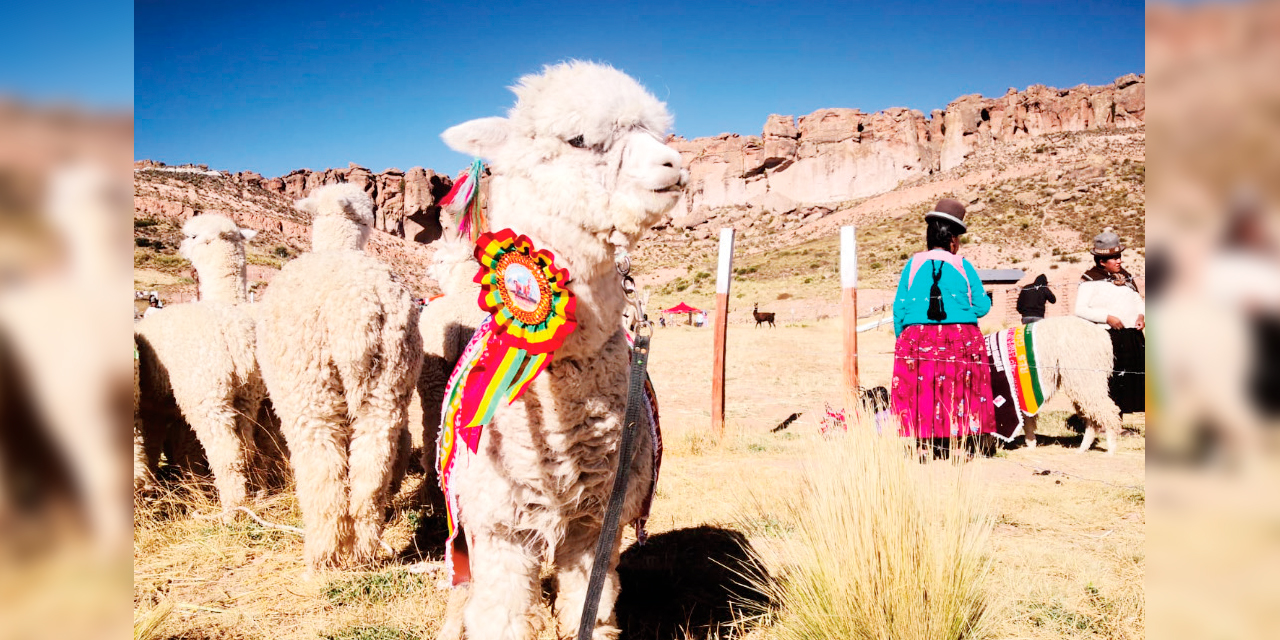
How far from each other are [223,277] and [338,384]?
2344 millimetres

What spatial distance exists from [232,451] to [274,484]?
26.0 inches

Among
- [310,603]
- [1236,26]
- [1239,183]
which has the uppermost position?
[1236,26]

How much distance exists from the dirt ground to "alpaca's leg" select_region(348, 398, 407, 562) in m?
0.22

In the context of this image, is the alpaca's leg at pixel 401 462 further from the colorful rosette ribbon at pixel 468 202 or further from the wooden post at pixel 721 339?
the wooden post at pixel 721 339

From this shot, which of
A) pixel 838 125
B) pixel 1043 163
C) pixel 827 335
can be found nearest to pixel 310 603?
pixel 827 335

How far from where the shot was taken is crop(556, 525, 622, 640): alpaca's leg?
2.51 metres

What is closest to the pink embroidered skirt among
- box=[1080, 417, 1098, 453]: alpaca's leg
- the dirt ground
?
the dirt ground

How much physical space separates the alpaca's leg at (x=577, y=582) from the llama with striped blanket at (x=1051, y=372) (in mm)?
5153

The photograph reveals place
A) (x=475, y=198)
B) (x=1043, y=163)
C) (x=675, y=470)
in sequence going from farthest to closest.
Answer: (x=1043, y=163)
(x=675, y=470)
(x=475, y=198)

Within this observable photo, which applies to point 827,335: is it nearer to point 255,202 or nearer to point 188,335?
point 188,335

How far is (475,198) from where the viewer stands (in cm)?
321

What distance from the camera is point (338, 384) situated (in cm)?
358

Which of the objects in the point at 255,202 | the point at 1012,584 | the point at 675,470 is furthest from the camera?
the point at 255,202

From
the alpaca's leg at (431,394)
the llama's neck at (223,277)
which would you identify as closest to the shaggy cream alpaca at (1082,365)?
the alpaca's leg at (431,394)
